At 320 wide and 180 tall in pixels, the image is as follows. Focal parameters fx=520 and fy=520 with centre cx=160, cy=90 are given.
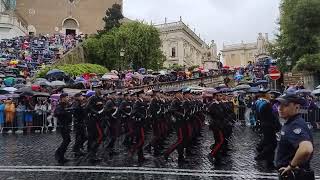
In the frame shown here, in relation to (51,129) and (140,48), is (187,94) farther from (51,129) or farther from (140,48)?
(140,48)

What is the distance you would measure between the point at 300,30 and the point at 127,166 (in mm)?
24890

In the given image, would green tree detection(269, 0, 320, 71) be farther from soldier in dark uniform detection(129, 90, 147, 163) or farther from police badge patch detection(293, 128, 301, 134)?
police badge patch detection(293, 128, 301, 134)

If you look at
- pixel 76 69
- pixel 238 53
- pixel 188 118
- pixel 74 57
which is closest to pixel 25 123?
pixel 188 118

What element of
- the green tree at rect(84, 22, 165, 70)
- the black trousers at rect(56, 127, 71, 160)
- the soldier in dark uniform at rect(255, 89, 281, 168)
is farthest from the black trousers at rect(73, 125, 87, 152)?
the green tree at rect(84, 22, 165, 70)


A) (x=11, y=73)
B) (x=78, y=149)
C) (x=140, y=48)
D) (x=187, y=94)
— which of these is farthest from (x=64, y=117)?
(x=140, y=48)

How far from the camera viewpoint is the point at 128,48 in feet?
180

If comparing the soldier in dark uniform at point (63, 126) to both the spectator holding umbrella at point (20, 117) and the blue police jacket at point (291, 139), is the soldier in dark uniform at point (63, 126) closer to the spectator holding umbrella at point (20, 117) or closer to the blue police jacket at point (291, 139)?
the blue police jacket at point (291, 139)

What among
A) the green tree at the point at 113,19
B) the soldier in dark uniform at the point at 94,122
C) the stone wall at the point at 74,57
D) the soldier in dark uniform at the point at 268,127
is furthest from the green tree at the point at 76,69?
the soldier in dark uniform at the point at 268,127

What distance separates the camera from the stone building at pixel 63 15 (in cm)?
7500

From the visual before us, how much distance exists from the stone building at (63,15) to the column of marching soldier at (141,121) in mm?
61412

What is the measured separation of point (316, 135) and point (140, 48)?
1413 inches

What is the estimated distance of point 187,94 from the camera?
15.0 m

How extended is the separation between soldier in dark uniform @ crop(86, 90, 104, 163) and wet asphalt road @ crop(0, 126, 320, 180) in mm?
458

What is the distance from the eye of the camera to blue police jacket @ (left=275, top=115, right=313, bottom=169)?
218 inches
